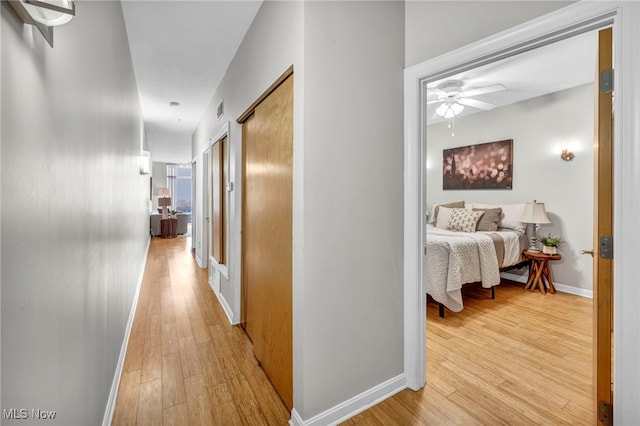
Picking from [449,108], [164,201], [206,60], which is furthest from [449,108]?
[164,201]

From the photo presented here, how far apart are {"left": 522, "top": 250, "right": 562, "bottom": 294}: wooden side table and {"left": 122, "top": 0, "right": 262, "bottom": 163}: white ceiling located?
438cm

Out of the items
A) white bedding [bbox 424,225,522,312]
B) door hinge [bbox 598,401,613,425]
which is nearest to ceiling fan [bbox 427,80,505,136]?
white bedding [bbox 424,225,522,312]

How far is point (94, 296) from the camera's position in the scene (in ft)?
4.58

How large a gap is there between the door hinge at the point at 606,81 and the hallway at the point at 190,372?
2.32 m

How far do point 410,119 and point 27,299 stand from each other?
194 centimetres

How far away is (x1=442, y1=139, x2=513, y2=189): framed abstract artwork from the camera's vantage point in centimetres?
457

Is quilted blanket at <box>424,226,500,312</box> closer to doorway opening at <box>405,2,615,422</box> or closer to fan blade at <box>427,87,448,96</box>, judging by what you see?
doorway opening at <box>405,2,615,422</box>

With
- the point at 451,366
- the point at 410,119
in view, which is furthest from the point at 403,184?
the point at 451,366

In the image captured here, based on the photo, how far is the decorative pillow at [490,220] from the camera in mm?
4301

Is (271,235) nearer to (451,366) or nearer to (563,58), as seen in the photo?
(451,366)

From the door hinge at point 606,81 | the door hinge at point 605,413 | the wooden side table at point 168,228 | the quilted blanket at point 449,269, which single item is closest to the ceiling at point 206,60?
the door hinge at point 606,81

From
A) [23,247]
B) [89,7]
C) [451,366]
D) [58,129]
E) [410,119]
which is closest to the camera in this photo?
[23,247]

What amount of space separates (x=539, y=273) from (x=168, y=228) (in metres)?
9.44

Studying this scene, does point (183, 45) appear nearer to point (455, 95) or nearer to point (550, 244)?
point (455, 95)
